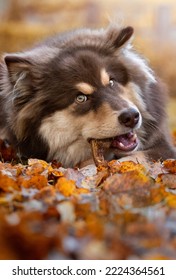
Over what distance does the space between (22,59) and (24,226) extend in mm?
2566

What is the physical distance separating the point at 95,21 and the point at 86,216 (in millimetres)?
14159

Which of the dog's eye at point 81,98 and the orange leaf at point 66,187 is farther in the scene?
the dog's eye at point 81,98

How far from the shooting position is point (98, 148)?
4.98 meters

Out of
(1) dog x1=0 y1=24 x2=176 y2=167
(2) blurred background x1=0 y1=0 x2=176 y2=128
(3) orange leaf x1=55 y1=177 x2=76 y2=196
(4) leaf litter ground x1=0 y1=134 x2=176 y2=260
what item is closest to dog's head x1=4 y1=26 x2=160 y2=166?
(1) dog x1=0 y1=24 x2=176 y2=167

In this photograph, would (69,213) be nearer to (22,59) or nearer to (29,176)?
(29,176)

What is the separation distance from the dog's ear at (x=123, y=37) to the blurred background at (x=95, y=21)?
8829 mm

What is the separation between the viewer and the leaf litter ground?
2.57 meters

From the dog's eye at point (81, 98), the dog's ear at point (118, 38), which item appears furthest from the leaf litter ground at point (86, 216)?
the dog's ear at point (118, 38)

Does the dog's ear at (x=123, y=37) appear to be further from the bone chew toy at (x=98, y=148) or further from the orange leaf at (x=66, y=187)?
the orange leaf at (x=66, y=187)

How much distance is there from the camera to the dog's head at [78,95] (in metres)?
4.79

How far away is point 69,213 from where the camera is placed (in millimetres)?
3070

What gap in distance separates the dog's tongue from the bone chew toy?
7 centimetres

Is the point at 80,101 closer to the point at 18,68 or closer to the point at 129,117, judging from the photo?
the point at 129,117

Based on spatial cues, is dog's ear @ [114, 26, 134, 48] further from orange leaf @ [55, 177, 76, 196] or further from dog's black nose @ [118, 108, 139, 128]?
orange leaf @ [55, 177, 76, 196]
